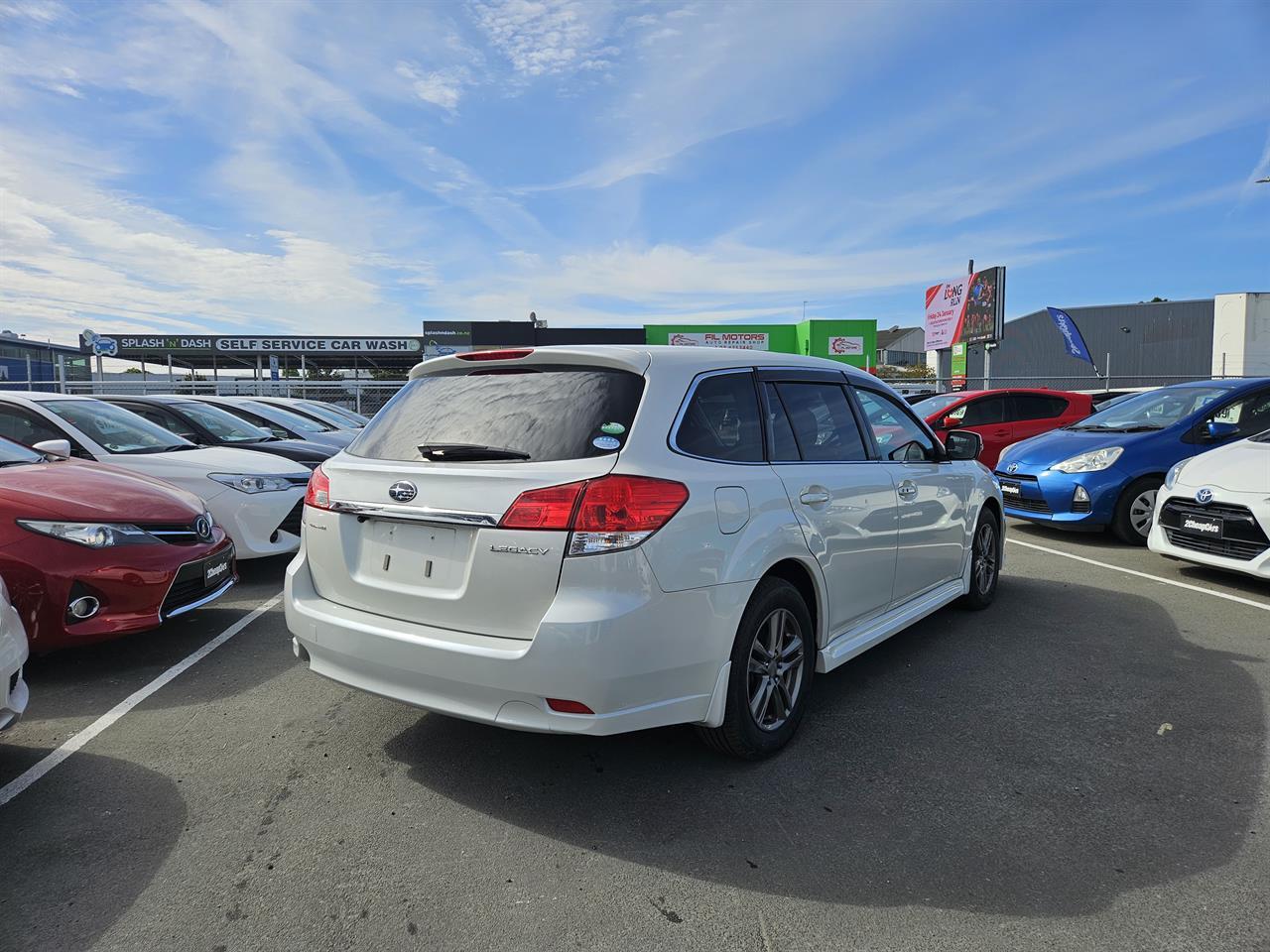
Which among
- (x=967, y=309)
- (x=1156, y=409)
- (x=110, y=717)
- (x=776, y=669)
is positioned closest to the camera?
(x=776, y=669)

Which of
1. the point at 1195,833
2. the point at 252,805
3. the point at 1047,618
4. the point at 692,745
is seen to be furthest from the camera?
the point at 1047,618

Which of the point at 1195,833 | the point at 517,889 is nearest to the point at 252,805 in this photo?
the point at 517,889

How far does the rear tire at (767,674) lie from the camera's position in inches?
122

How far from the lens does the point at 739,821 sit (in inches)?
113

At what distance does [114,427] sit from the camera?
7.00 metres

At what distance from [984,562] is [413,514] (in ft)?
13.8

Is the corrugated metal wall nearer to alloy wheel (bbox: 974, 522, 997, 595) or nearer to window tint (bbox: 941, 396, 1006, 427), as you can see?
window tint (bbox: 941, 396, 1006, 427)

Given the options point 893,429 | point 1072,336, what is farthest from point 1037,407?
point 1072,336

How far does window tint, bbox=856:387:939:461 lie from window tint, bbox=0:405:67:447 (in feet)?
20.4

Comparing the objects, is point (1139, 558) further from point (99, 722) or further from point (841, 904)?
point (99, 722)

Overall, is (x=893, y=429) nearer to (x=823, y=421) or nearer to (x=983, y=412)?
(x=823, y=421)

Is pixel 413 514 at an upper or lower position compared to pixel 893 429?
lower

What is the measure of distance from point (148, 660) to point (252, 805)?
7.11 feet

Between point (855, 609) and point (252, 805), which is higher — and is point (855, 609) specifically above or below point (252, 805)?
above
